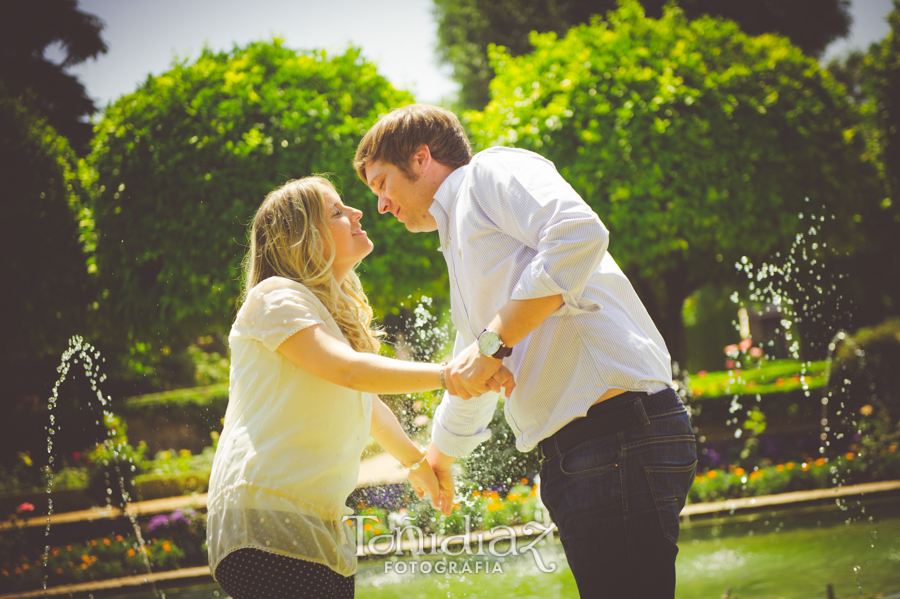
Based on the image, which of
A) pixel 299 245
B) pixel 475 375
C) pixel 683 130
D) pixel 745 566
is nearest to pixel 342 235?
pixel 299 245

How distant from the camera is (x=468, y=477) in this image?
3707 millimetres

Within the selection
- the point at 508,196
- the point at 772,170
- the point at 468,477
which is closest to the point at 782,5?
the point at 772,170

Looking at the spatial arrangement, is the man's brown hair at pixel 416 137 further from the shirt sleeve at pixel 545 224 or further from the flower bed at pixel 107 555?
the flower bed at pixel 107 555

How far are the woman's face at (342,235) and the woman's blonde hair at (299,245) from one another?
3 centimetres

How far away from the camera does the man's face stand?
1.90 m

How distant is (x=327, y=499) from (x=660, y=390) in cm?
94

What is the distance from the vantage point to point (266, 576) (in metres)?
1.54

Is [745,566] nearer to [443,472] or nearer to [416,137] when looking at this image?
[443,472]

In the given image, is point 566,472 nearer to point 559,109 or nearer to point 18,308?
point 559,109

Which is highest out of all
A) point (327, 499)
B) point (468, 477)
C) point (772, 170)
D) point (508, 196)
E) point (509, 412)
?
point (772, 170)

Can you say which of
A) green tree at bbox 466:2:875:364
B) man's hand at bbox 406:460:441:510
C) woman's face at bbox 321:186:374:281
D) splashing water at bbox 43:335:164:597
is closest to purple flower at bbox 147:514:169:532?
splashing water at bbox 43:335:164:597

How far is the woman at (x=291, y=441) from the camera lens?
1538 mm

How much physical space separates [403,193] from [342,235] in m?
0.24

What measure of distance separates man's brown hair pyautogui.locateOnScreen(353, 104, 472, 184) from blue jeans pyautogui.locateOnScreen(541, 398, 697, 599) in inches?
38.6
